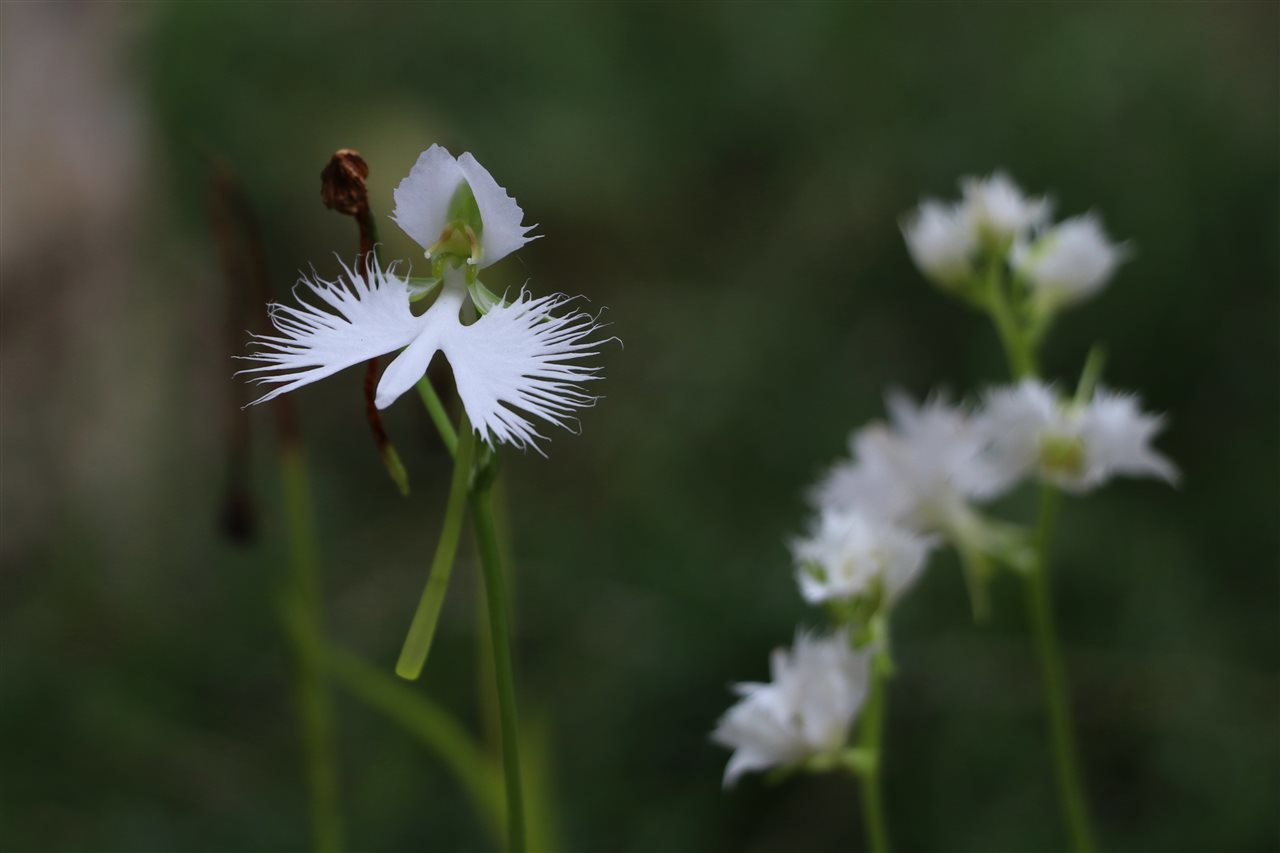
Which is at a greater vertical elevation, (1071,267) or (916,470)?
(1071,267)

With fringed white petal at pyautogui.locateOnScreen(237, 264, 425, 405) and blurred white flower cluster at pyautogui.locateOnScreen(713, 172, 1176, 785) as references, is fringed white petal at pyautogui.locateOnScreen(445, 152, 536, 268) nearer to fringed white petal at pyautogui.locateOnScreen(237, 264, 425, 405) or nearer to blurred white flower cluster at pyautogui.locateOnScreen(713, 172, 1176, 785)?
fringed white petal at pyautogui.locateOnScreen(237, 264, 425, 405)

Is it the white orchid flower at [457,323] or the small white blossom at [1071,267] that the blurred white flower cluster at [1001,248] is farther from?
the white orchid flower at [457,323]

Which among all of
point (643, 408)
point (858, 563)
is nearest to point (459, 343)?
point (858, 563)

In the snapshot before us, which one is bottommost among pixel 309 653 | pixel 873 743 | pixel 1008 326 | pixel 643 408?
pixel 873 743

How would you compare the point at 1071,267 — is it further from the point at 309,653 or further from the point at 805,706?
the point at 309,653

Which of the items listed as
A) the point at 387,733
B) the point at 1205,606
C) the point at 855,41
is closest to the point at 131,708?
the point at 387,733

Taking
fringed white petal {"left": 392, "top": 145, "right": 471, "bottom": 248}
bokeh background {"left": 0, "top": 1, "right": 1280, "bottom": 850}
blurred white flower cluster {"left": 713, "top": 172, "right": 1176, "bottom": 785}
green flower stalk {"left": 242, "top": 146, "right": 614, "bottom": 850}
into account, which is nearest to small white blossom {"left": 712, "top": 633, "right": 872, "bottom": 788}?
blurred white flower cluster {"left": 713, "top": 172, "right": 1176, "bottom": 785}
